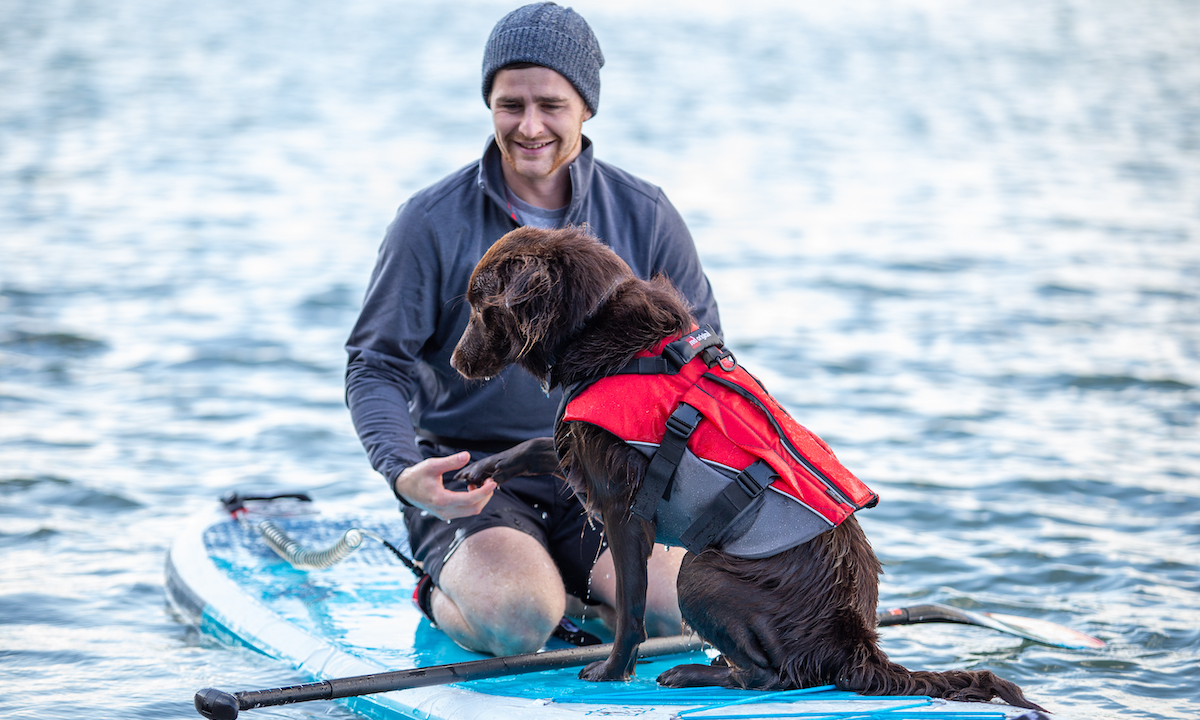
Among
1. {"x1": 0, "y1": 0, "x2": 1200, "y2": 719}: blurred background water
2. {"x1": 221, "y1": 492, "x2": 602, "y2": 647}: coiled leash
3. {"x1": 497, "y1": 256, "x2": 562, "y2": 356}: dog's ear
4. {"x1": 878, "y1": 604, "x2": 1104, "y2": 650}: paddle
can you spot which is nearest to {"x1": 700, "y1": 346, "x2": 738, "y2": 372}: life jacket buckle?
{"x1": 497, "y1": 256, "x2": 562, "y2": 356}: dog's ear

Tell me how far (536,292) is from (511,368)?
35.0 inches

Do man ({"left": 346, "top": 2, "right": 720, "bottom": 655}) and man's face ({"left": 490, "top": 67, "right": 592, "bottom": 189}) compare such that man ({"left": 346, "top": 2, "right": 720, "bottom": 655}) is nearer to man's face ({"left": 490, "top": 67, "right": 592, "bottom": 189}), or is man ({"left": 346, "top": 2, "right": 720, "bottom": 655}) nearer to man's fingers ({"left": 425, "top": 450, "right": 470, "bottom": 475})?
man's face ({"left": 490, "top": 67, "right": 592, "bottom": 189})

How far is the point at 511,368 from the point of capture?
148 inches

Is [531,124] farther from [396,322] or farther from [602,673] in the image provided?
[602,673]

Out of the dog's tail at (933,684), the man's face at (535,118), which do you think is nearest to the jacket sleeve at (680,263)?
the man's face at (535,118)

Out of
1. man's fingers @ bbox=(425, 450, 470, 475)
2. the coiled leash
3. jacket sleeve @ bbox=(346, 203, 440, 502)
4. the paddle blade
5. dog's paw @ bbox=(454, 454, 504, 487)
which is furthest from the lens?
the paddle blade

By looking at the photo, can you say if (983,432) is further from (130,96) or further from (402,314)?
(130,96)

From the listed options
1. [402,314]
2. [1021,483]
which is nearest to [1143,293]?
[1021,483]

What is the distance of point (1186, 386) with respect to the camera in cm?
777

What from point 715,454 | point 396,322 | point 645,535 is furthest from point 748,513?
point 396,322

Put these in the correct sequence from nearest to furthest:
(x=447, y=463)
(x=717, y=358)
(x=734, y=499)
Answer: (x=734, y=499), (x=717, y=358), (x=447, y=463)

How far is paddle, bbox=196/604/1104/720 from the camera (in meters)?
2.97

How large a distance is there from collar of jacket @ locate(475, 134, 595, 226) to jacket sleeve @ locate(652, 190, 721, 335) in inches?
10.6

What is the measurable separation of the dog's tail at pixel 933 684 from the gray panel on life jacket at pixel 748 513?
38 cm
